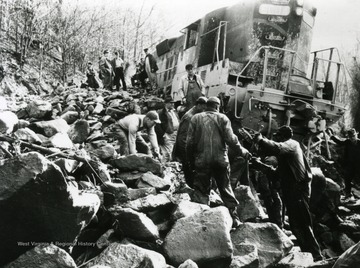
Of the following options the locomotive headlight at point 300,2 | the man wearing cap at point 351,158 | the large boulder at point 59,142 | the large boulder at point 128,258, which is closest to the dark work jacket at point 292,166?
the large boulder at point 128,258

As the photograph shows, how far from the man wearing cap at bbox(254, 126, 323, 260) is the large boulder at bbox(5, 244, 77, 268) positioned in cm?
335

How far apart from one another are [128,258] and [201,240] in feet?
2.80

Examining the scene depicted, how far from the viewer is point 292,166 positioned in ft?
20.6

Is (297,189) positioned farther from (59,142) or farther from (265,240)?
(59,142)

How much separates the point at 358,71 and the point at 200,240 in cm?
2721

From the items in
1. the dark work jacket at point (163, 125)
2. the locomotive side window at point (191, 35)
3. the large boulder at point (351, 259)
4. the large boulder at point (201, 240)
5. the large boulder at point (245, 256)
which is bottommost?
the large boulder at point (245, 256)

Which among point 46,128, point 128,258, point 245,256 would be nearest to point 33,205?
point 128,258

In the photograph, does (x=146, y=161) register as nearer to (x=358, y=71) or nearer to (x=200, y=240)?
(x=200, y=240)

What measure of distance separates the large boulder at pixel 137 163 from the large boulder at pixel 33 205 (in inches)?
108

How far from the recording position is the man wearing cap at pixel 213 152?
18.8 ft

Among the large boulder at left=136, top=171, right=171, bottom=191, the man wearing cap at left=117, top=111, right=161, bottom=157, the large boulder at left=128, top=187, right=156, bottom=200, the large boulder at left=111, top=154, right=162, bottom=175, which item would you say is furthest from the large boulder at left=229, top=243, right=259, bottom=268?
the man wearing cap at left=117, top=111, right=161, bottom=157

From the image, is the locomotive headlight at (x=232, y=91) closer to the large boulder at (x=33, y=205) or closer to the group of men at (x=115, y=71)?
the large boulder at (x=33, y=205)

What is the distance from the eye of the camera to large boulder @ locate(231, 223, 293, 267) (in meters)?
5.04

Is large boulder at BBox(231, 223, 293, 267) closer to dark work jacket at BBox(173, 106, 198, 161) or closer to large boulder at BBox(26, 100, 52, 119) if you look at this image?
dark work jacket at BBox(173, 106, 198, 161)
